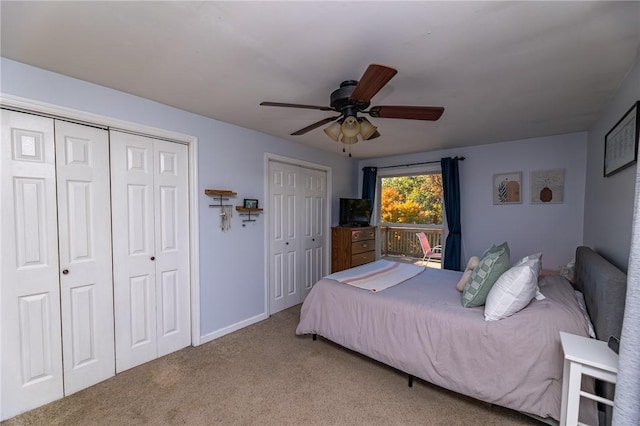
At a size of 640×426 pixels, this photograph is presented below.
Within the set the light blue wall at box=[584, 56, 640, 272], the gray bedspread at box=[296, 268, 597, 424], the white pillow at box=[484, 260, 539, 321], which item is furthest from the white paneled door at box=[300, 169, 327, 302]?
the light blue wall at box=[584, 56, 640, 272]

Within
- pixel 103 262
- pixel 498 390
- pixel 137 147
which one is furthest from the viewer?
pixel 137 147

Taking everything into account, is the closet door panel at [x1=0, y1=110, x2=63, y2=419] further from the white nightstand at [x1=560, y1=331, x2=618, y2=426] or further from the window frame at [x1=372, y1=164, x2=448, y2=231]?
the window frame at [x1=372, y1=164, x2=448, y2=231]

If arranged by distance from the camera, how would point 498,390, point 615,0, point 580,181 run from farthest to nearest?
point 580,181 → point 498,390 → point 615,0

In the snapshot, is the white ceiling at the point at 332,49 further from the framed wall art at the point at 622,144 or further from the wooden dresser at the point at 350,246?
the wooden dresser at the point at 350,246

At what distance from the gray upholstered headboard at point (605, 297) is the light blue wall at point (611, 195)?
0.65 feet

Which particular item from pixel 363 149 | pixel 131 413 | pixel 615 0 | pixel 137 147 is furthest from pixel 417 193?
pixel 131 413

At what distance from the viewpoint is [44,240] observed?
1.94 metres

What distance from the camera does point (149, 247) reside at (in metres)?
2.49

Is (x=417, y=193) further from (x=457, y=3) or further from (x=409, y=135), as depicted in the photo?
(x=457, y=3)

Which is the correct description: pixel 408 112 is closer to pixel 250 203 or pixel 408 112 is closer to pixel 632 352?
pixel 632 352

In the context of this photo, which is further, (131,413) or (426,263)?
(426,263)

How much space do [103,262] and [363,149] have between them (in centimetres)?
346

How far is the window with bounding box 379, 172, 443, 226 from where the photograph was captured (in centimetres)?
497

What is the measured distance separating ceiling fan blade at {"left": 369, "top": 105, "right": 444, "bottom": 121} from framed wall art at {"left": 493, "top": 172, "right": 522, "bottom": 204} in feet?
8.32
